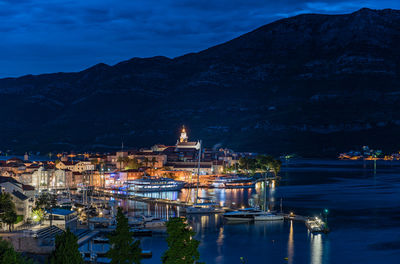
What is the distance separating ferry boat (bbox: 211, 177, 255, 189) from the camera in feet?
265

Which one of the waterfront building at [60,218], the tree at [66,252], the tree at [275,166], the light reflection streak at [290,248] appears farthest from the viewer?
the tree at [275,166]

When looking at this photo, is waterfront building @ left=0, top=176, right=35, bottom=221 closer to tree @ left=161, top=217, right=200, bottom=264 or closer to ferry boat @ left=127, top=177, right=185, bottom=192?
tree @ left=161, top=217, right=200, bottom=264

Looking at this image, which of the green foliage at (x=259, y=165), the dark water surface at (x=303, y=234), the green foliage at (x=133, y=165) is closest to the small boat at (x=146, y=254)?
the dark water surface at (x=303, y=234)

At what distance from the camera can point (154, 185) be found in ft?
249

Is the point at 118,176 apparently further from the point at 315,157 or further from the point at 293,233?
the point at 315,157

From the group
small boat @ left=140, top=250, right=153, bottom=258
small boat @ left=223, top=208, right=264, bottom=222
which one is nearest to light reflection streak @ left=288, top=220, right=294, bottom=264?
small boat @ left=223, top=208, right=264, bottom=222

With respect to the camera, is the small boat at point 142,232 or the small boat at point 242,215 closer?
the small boat at point 142,232

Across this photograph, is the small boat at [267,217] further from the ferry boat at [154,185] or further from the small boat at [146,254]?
the ferry boat at [154,185]

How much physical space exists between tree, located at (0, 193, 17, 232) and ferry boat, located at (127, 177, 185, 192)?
134 ft

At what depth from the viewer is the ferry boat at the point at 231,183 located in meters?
80.9

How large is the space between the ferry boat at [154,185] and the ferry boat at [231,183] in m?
6.12

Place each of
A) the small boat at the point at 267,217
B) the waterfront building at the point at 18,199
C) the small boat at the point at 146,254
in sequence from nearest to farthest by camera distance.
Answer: the small boat at the point at 146,254
the waterfront building at the point at 18,199
the small boat at the point at 267,217

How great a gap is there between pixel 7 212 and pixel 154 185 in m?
43.4

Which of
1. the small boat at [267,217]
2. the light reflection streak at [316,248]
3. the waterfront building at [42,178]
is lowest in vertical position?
the light reflection streak at [316,248]
